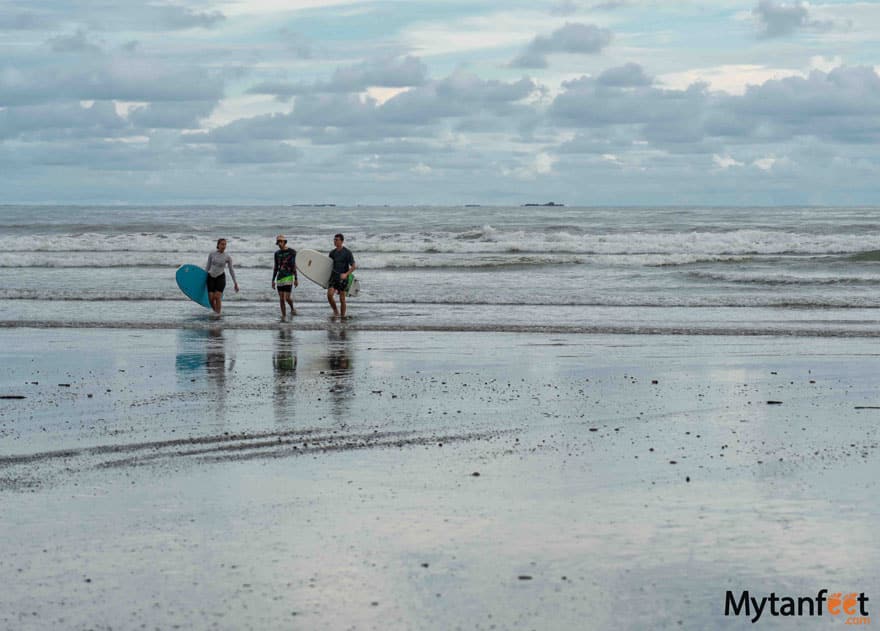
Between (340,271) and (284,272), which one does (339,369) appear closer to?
(340,271)

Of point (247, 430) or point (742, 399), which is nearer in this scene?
point (247, 430)

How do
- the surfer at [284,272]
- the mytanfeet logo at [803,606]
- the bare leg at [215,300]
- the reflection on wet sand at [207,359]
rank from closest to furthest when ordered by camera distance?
the mytanfeet logo at [803,606]
the reflection on wet sand at [207,359]
the surfer at [284,272]
the bare leg at [215,300]

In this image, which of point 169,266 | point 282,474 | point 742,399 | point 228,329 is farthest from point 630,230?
point 282,474

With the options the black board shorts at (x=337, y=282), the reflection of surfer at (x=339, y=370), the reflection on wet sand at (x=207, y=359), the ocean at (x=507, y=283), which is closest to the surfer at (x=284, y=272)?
the ocean at (x=507, y=283)

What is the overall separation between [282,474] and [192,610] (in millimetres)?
2757

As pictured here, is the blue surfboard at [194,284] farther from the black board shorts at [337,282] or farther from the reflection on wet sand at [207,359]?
the reflection on wet sand at [207,359]

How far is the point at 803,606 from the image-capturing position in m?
5.24

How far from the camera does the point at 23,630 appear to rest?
4.91 metres

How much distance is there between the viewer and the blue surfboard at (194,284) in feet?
78.9

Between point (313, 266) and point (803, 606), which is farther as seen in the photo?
point (313, 266)

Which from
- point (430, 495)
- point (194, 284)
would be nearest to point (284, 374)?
point (430, 495)

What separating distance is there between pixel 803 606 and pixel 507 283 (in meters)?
27.1

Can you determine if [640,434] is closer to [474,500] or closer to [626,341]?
[474,500]

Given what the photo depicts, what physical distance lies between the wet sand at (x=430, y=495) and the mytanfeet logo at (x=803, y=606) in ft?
0.29
